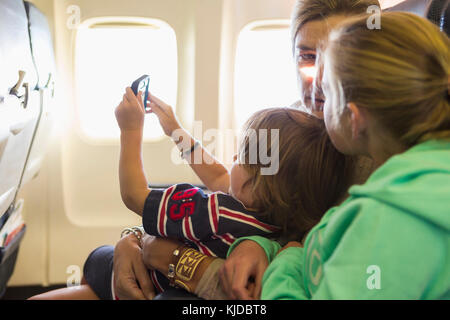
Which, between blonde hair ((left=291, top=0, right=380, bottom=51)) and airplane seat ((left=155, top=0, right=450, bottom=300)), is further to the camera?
blonde hair ((left=291, top=0, right=380, bottom=51))

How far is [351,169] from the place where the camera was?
101cm

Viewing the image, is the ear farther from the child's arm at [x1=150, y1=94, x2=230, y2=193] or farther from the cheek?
the child's arm at [x1=150, y1=94, x2=230, y2=193]

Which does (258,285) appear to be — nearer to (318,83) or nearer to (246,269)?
(246,269)

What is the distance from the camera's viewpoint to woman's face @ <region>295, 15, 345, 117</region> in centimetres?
115

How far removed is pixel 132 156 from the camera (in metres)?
1.08

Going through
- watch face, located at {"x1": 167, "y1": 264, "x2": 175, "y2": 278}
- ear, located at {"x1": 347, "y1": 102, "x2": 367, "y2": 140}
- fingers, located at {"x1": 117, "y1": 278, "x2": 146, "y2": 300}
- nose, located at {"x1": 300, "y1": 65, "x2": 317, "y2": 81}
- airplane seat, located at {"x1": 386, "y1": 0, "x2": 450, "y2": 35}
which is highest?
airplane seat, located at {"x1": 386, "y1": 0, "x2": 450, "y2": 35}

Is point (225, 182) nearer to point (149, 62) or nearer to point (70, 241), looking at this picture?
point (149, 62)

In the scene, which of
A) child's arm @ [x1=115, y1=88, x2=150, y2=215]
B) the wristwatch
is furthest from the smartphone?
the wristwatch

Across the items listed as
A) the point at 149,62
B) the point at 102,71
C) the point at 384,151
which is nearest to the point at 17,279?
the point at 102,71

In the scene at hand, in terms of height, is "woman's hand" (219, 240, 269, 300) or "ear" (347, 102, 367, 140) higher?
"ear" (347, 102, 367, 140)

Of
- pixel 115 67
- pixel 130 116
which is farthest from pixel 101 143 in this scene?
pixel 130 116

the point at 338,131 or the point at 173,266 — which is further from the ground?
the point at 338,131

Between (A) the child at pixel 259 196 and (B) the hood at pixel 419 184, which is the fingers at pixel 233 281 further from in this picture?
(B) the hood at pixel 419 184

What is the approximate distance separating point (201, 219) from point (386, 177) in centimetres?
43
